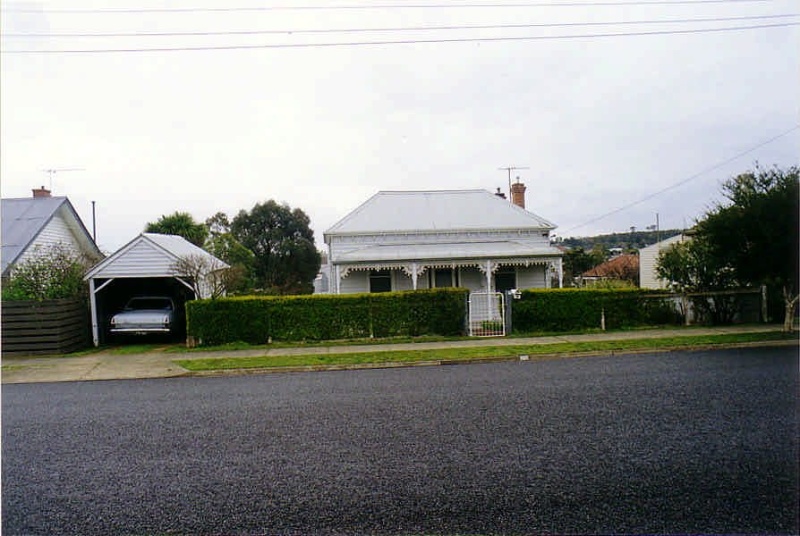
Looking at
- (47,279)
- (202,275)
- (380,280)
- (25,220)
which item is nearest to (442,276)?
(380,280)

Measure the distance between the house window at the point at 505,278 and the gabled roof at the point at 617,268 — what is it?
56.3 ft

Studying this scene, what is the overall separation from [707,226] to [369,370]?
31.2 ft

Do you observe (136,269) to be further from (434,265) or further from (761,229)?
(761,229)

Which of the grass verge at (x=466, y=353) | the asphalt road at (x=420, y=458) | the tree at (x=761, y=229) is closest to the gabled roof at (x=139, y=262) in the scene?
the grass verge at (x=466, y=353)

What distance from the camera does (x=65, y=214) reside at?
68.2ft

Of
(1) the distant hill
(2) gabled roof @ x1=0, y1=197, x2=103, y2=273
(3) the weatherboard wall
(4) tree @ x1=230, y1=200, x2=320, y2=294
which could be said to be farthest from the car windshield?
(1) the distant hill

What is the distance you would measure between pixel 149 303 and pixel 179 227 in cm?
1923

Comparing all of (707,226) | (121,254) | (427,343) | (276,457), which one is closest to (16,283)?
(121,254)

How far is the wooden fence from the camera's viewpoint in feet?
44.3

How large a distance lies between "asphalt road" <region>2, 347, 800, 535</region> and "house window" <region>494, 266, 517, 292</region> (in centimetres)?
1307

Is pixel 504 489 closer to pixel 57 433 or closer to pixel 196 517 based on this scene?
pixel 196 517

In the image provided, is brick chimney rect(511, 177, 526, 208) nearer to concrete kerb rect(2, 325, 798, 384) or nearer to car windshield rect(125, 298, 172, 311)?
concrete kerb rect(2, 325, 798, 384)

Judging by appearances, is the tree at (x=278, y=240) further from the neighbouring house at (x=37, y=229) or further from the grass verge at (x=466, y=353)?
the grass verge at (x=466, y=353)

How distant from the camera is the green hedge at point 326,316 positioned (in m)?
14.6
